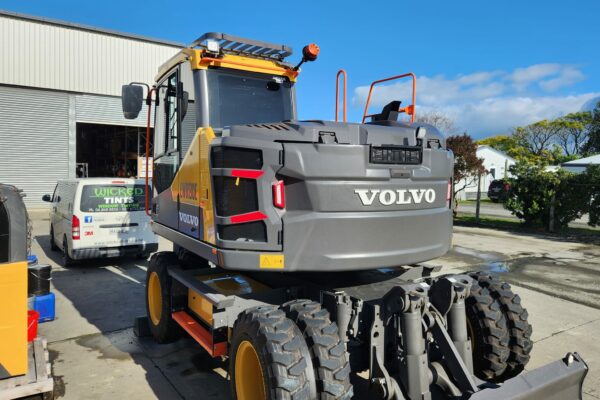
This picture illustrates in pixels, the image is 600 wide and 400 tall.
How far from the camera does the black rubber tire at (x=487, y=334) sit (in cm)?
374

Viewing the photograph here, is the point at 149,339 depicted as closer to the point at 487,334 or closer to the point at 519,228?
the point at 487,334

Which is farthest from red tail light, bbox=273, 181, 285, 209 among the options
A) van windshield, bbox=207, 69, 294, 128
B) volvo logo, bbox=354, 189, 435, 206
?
van windshield, bbox=207, 69, 294, 128

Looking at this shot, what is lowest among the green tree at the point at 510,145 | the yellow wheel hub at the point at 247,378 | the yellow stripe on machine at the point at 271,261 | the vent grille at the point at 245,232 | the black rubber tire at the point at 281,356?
the yellow wheel hub at the point at 247,378

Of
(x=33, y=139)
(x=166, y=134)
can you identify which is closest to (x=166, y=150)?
(x=166, y=134)

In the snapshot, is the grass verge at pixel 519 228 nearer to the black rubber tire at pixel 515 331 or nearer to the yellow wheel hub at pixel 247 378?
the black rubber tire at pixel 515 331

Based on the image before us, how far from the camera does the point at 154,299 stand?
529 cm

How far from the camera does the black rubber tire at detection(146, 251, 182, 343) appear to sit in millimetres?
4784

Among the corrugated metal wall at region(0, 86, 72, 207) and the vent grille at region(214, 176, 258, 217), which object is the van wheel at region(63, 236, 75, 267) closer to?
the vent grille at region(214, 176, 258, 217)

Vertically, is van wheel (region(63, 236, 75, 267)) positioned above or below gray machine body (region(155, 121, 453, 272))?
below

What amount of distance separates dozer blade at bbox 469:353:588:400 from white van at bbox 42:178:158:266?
7.79 m

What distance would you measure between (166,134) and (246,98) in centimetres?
107

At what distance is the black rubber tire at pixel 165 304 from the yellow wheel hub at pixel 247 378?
5.76 feet

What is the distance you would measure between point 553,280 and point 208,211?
768 centimetres

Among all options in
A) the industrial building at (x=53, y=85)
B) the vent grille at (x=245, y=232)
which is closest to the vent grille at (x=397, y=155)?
the vent grille at (x=245, y=232)
